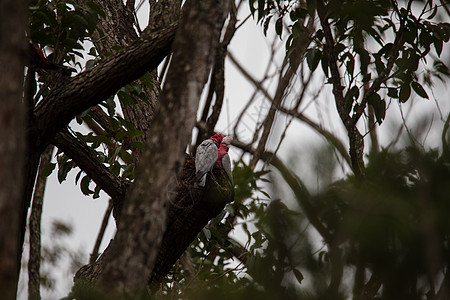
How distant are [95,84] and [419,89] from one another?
1982 mm

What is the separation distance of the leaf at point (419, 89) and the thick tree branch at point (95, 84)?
1.61 metres

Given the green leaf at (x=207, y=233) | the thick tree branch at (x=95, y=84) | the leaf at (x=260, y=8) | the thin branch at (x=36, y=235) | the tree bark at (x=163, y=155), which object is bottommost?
the tree bark at (x=163, y=155)

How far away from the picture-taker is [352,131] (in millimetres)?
3488

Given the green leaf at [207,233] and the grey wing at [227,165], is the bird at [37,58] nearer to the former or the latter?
the grey wing at [227,165]

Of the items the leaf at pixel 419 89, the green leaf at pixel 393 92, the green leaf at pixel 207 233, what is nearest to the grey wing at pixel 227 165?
the green leaf at pixel 207 233

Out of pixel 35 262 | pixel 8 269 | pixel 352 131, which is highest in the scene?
pixel 35 262

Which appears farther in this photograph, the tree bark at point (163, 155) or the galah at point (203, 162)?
the galah at point (203, 162)

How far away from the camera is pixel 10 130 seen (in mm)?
1588

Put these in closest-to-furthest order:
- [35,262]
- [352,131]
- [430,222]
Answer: [430,222], [352,131], [35,262]

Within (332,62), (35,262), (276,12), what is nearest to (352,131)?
(332,62)

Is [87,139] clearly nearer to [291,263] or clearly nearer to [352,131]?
[352,131]

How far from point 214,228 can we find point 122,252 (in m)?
2.16

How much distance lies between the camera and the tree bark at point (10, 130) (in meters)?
1.55

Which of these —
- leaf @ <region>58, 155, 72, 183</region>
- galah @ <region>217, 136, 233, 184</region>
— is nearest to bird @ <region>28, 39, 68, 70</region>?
leaf @ <region>58, 155, 72, 183</region>
